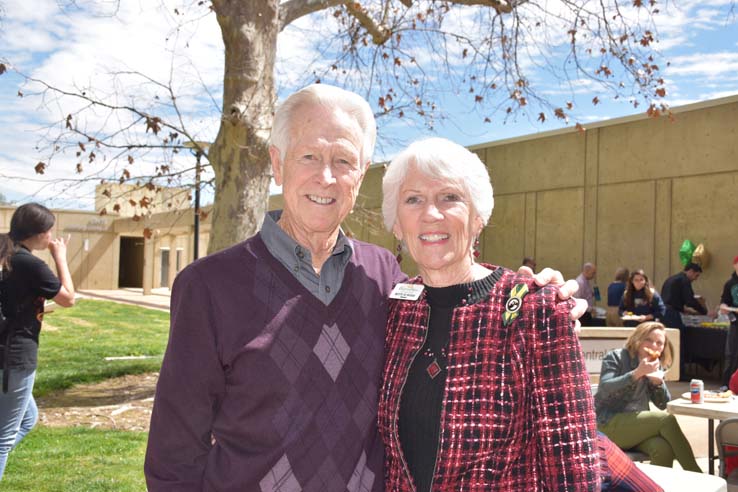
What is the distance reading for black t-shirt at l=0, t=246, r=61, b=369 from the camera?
4488mm

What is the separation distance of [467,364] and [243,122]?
477cm

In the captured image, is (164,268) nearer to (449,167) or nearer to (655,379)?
(655,379)

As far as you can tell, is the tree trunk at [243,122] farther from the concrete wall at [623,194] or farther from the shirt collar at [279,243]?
the concrete wall at [623,194]

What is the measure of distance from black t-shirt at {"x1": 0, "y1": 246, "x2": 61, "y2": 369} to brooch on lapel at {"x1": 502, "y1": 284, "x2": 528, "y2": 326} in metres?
3.72

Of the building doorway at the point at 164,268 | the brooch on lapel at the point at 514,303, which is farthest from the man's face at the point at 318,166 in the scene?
the building doorway at the point at 164,268

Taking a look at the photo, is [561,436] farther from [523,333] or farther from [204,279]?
[204,279]

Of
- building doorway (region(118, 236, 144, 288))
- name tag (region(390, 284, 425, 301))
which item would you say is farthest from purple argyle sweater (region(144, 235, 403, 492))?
building doorway (region(118, 236, 144, 288))

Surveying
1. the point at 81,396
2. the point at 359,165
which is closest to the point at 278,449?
the point at 359,165

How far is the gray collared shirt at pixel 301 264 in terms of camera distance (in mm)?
1936

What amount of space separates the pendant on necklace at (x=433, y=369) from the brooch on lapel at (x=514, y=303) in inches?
8.8

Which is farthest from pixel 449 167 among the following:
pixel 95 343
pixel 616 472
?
pixel 95 343

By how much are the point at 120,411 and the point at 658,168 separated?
42.5 ft

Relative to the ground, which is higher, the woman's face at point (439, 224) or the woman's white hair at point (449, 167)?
the woman's white hair at point (449, 167)

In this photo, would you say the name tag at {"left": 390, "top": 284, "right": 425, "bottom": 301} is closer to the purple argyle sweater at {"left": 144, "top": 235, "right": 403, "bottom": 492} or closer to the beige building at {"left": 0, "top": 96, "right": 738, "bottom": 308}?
the purple argyle sweater at {"left": 144, "top": 235, "right": 403, "bottom": 492}
